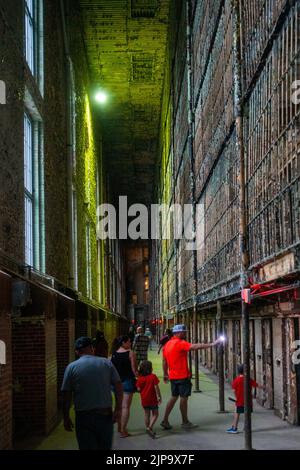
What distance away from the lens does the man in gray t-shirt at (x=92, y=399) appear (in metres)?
5.83

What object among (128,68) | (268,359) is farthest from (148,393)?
(128,68)

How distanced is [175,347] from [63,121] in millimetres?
9919

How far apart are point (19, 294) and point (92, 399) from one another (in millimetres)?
3144

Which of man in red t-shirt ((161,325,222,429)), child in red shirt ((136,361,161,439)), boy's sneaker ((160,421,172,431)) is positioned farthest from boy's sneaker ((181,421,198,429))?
child in red shirt ((136,361,161,439))

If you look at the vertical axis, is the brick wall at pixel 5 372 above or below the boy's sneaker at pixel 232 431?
above

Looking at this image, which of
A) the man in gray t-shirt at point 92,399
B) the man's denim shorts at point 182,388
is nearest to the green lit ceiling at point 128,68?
the man's denim shorts at point 182,388

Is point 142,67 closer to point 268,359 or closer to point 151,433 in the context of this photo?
point 268,359

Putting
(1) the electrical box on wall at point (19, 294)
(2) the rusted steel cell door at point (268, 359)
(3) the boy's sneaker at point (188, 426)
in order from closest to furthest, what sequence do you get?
(1) the electrical box on wall at point (19, 294) → (3) the boy's sneaker at point (188, 426) → (2) the rusted steel cell door at point (268, 359)

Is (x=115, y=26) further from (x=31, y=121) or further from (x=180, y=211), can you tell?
(x=31, y=121)

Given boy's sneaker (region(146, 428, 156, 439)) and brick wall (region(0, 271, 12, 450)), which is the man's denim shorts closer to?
→ boy's sneaker (region(146, 428, 156, 439))

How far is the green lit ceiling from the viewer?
84.3 ft

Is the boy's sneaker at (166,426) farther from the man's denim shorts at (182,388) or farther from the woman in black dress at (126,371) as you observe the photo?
the woman in black dress at (126,371)

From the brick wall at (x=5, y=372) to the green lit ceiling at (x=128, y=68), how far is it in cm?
1908

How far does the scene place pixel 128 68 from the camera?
3089cm
